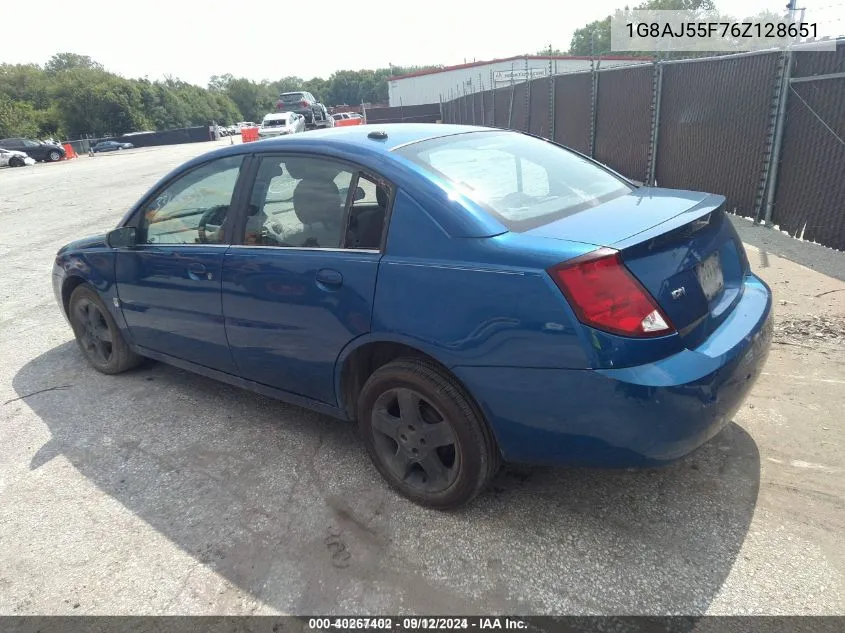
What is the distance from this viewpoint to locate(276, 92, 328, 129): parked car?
138ft

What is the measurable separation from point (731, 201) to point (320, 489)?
7.03 meters

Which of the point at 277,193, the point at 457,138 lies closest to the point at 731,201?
the point at 457,138

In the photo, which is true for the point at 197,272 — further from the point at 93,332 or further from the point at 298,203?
the point at 93,332

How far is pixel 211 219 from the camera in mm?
3377

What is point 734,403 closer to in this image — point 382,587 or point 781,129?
point 382,587

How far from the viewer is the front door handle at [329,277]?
2656 millimetres

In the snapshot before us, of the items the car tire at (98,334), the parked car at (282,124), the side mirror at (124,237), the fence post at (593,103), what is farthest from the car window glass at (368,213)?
the parked car at (282,124)

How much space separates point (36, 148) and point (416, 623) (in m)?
43.3

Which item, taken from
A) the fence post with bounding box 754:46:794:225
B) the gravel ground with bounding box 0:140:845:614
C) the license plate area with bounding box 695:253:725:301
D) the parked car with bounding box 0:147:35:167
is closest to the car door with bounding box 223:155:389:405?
the gravel ground with bounding box 0:140:845:614

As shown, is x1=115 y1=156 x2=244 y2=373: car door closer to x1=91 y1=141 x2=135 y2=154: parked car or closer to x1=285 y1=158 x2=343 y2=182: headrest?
x1=285 y1=158 x2=343 y2=182: headrest

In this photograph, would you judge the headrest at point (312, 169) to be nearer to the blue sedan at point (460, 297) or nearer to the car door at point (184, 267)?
the blue sedan at point (460, 297)

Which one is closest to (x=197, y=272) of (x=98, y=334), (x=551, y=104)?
(x=98, y=334)

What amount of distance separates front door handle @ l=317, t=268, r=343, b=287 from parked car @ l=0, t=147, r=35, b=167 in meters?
39.1

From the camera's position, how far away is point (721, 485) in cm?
265
